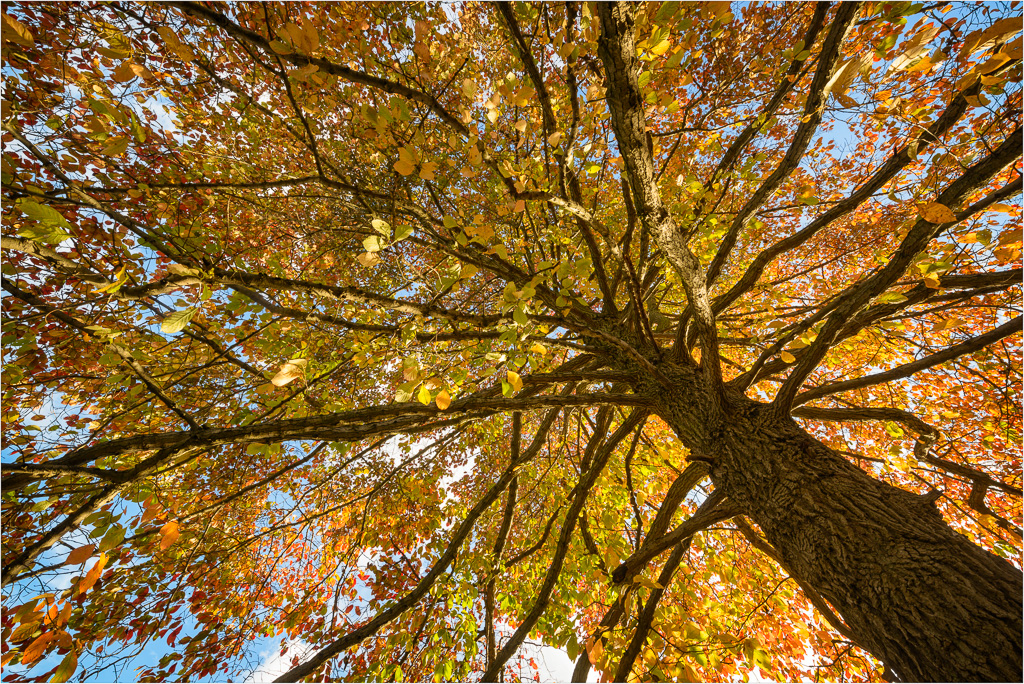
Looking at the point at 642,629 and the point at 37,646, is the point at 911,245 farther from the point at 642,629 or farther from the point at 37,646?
the point at 37,646

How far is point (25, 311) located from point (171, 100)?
3.15 metres

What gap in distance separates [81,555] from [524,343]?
2.42m

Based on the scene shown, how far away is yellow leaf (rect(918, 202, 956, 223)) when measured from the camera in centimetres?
145

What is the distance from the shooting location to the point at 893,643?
1.31 meters

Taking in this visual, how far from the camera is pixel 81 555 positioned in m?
1.56

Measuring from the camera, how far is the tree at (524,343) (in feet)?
5.45

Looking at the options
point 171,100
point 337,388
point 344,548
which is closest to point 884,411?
point 337,388

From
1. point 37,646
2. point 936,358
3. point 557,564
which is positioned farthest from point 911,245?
point 37,646

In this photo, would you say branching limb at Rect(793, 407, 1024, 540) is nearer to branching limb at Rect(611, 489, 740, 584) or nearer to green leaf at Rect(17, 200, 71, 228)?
branching limb at Rect(611, 489, 740, 584)

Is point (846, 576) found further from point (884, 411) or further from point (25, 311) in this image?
point (25, 311)

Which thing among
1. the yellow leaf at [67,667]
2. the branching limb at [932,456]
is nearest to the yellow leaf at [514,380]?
the branching limb at [932,456]

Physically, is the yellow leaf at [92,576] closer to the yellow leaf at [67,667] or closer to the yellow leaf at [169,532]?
the yellow leaf at [169,532]

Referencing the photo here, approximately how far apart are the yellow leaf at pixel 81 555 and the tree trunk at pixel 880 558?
3215mm

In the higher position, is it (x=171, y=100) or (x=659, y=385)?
(x=171, y=100)
